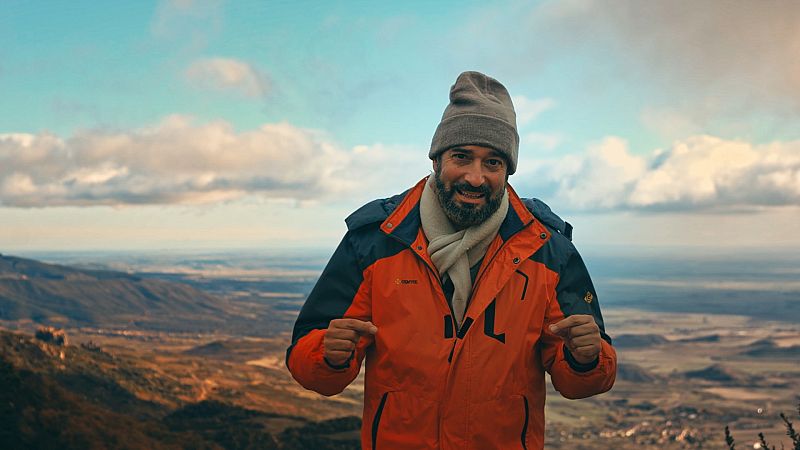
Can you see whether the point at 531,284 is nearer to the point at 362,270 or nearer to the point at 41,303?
the point at 362,270

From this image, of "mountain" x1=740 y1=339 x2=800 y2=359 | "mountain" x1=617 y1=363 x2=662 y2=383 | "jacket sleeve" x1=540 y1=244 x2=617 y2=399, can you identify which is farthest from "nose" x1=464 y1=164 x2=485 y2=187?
"mountain" x1=740 y1=339 x2=800 y2=359

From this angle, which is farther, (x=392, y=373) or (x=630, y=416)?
(x=630, y=416)

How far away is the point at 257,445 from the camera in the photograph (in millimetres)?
22516

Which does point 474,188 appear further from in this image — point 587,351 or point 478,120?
A: point 587,351

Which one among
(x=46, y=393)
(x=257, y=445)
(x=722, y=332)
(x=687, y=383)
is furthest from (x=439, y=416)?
(x=722, y=332)

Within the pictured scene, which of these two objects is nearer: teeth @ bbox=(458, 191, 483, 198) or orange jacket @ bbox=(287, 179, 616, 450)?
orange jacket @ bbox=(287, 179, 616, 450)

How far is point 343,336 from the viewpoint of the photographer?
11.5ft

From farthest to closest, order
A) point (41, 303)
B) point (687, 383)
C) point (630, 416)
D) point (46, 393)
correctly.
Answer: point (41, 303) < point (687, 383) < point (630, 416) < point (46, 393)

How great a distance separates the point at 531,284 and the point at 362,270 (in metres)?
0.90

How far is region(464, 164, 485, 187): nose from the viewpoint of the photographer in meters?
3.83

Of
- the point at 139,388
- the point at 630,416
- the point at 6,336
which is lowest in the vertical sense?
the point at 630,416

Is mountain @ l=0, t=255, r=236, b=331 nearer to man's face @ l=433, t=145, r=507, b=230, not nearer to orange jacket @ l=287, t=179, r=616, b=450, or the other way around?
orange jacket @ l=287, t=179, r=616, b=450

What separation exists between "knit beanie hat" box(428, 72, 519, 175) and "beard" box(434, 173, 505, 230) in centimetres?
23

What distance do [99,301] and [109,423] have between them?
168760mm
